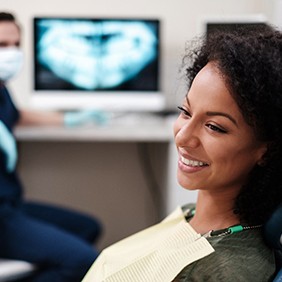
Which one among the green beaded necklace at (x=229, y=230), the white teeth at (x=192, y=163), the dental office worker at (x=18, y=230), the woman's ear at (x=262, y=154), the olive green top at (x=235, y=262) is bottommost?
the dental office worker at (x=18, y=230)

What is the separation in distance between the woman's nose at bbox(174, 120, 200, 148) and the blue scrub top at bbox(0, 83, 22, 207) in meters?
1.01

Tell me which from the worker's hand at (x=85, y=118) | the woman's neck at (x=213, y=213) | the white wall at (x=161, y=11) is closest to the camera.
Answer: the woman's neck at (x=213, y=213)

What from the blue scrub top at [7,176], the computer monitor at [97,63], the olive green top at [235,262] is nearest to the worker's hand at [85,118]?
the computer monitor at [97,63]

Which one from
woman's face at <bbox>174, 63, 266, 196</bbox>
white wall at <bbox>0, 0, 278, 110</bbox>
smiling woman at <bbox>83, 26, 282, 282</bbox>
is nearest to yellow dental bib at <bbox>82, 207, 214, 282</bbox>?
smiling woman at <bbox>83, 26, 282, 282</bbox>

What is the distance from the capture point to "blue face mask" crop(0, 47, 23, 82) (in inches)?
76.0

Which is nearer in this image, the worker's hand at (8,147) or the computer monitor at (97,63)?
the worker's hand at (8,147)

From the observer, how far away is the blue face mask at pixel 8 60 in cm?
193

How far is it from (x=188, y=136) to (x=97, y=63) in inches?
60.0

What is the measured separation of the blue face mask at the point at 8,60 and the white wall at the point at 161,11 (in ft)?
1.87

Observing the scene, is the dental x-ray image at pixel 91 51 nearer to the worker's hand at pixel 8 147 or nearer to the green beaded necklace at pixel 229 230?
the worker's hand at pixel 8 147

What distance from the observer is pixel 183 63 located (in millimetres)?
1083

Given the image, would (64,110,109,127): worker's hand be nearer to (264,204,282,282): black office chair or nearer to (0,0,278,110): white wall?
(0,0,278,110): white wall

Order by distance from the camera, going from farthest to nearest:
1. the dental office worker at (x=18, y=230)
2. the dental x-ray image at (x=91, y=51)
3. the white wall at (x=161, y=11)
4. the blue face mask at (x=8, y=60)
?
1. the white wall at (x=161, y=11)
2. the dental x-ray image at (x=91, y=51)
3. the blue face mask at (x=8, y=60)
4. the dental office worker at (x=18, y=230)

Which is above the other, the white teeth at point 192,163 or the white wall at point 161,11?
the white wall at point 161,11
